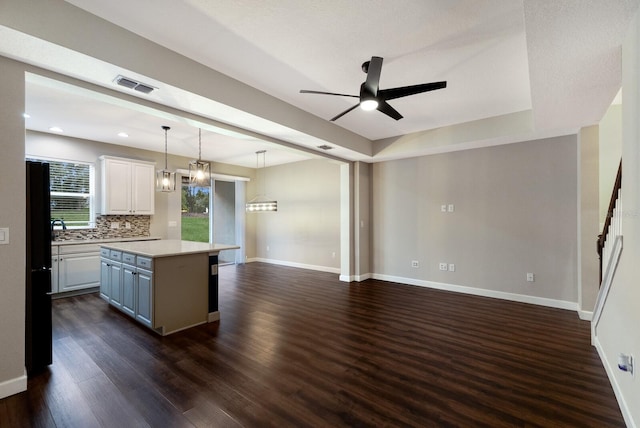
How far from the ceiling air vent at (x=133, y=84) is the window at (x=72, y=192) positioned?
3.84 meters

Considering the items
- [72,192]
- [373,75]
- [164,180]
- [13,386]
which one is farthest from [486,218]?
[72,192]

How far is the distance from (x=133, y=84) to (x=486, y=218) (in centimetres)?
514

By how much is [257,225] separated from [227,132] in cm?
492

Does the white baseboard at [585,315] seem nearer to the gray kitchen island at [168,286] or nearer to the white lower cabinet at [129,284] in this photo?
the gray kitchen island at [168,286]

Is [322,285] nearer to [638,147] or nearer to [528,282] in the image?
[528,282]

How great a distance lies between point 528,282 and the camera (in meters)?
4.38

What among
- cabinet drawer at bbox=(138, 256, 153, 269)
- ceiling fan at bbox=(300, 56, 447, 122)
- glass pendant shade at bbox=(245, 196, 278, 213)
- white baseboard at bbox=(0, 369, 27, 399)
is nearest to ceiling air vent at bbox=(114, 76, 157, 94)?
ceiling fan at bbox=(300, 56, 447, 122)

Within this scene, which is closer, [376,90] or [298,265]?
[376,90]

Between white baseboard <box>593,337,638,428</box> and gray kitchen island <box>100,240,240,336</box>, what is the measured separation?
381 centimetres

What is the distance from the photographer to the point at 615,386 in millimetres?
2141

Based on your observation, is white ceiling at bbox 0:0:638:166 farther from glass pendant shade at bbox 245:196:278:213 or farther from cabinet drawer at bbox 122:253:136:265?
glass pendant shade at bbox 245:196:278:213

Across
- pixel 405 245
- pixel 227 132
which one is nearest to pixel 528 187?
pixel 405 245

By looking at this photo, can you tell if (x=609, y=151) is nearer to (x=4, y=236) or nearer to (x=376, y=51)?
(x=376, y=51)

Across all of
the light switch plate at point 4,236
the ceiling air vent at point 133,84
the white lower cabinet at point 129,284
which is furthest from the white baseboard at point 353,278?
the light switch plate at point 4,236
